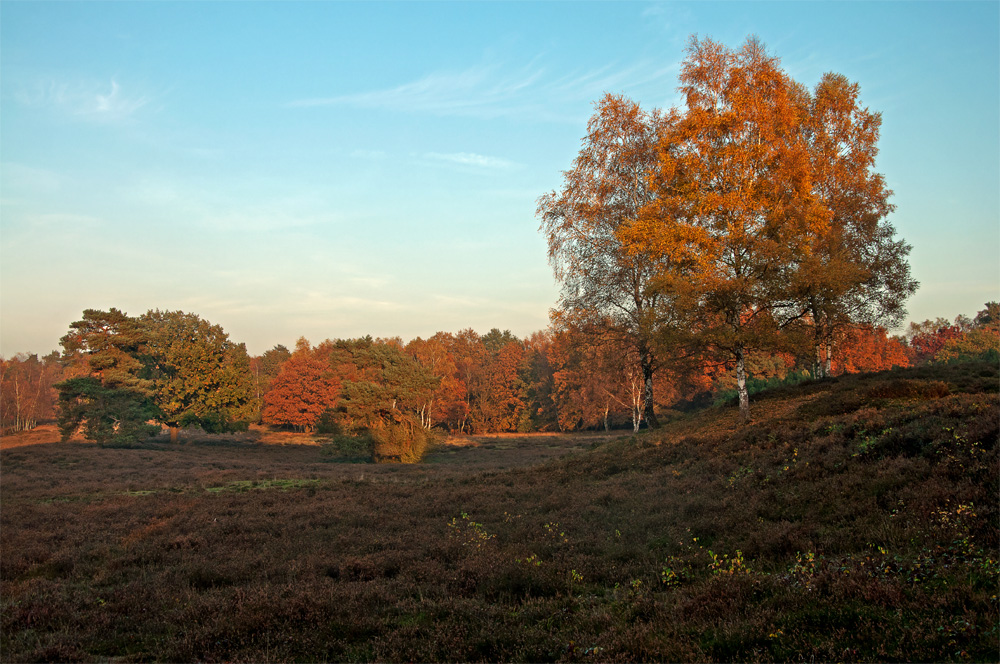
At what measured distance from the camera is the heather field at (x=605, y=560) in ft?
17.5

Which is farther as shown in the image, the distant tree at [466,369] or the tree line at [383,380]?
the distant tree at [466,369]

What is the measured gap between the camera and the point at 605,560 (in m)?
9.05

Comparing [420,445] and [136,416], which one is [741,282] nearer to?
[420,445]

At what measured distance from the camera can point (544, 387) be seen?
82000 mm

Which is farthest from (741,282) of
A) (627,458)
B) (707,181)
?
(627,458)

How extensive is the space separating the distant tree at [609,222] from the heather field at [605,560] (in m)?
8.77

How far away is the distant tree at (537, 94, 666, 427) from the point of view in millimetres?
25469

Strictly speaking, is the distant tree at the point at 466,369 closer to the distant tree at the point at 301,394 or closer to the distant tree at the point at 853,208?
the distant tree at the point at 301,394

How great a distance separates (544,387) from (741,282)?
64.1 m

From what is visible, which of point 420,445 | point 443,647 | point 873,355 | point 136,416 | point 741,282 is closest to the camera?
point 443,647

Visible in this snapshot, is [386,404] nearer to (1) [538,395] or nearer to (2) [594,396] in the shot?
(2) [594,396]

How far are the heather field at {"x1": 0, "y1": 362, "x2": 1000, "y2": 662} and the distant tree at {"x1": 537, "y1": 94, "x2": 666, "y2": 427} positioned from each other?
877 cm

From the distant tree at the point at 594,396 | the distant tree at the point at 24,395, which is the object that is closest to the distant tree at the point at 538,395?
the distant tree at the point at 594,396

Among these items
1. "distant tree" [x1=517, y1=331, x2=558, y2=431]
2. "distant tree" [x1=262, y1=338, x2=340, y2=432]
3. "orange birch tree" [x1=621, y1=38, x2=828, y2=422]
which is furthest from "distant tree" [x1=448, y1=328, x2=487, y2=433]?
"orange birch tree" [x1=621, y1=38, x2=828, y2=422]
